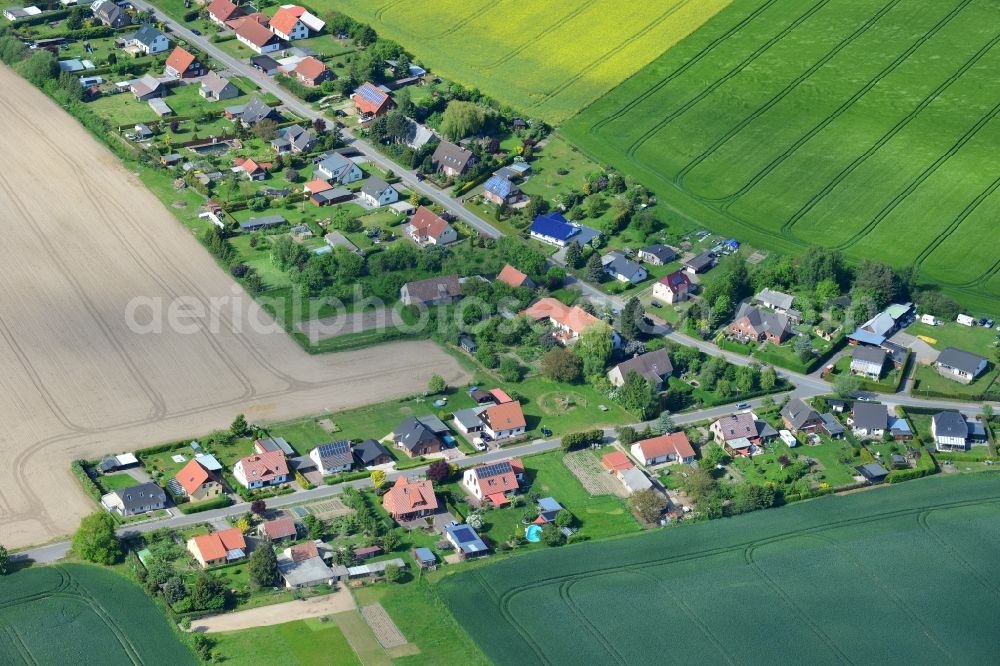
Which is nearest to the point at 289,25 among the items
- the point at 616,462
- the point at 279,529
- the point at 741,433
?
the point at 616,462

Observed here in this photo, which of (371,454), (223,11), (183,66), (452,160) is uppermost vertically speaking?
(223,11)

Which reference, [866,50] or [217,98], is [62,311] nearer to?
[217,98]

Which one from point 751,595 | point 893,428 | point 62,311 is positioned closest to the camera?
point 751,595

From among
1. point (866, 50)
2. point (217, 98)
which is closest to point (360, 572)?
point (217, 98)

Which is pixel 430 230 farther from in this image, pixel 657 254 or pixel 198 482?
pixel 198 482

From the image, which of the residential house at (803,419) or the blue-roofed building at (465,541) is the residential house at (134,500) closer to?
the blue-roofed building at (465,541)
